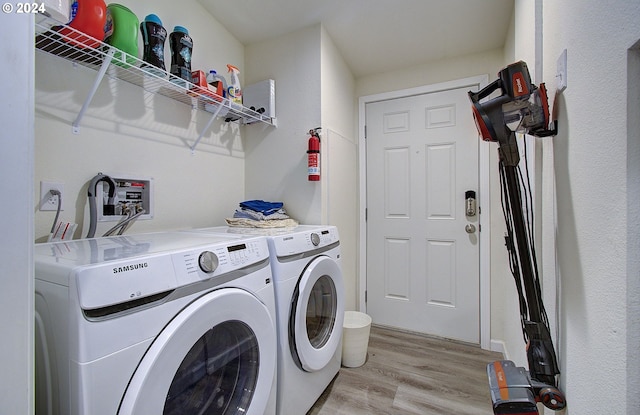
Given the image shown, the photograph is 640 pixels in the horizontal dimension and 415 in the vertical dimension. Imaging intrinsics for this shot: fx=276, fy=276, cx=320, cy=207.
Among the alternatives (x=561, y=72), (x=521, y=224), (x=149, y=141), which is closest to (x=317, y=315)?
(x=521, y=224)

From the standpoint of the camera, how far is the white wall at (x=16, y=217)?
0.45 metres

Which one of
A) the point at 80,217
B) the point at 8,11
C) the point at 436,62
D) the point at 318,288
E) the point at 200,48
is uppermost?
the point at 436,62

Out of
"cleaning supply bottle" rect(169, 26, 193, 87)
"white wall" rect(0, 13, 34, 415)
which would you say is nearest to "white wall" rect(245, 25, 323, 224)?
"cleaning supply bottle" rect(169, 26, 193, 87)

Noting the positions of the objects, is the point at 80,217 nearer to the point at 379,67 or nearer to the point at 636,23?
the point at 636,23

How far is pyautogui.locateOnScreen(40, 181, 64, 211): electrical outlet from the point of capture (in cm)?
109

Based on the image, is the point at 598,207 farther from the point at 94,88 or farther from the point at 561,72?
the point at 94,88

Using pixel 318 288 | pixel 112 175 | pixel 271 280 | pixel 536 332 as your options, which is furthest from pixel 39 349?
pixel 536 332

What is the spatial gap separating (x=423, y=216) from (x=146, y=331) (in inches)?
86.5

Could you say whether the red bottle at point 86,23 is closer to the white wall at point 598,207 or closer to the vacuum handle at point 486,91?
→ the vacuum handle at point 486,91

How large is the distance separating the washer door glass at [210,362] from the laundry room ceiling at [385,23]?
1833 mm

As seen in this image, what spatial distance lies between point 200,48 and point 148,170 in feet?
2.96

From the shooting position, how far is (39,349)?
652 millimetres

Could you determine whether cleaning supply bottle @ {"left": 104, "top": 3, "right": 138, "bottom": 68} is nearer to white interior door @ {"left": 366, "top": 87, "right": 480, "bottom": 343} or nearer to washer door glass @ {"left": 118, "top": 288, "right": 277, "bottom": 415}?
washer door glass @ {"left": 118, "top": 288, "right": 277, "bottom": 415}

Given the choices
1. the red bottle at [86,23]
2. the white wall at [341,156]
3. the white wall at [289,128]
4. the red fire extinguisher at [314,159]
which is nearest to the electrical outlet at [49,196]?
the red bottle at [86,23]
